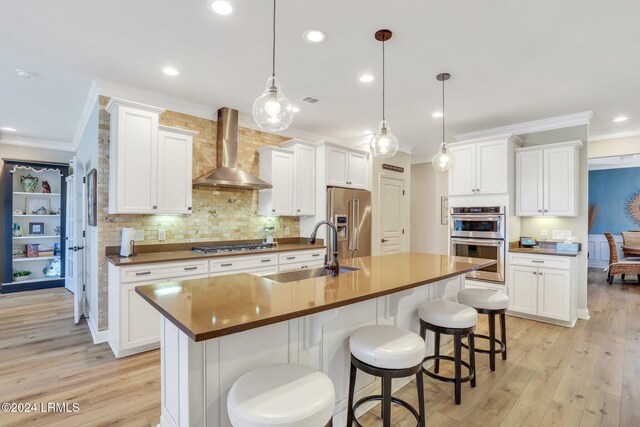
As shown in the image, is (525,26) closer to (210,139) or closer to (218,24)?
(218,24)

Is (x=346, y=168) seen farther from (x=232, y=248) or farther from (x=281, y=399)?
(x=281, y=399)

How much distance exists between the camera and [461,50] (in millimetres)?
2650

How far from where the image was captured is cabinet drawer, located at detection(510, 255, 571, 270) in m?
3.92

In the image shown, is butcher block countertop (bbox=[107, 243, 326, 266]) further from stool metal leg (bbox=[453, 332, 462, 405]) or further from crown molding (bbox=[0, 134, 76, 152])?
crown molding (bbox=[0, 134, 76, 152])

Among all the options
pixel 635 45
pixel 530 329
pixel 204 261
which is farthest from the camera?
pixel 530 329

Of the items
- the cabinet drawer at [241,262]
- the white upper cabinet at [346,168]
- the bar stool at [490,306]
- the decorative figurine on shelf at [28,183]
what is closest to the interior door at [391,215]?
the white upper cabinet at [346,168]

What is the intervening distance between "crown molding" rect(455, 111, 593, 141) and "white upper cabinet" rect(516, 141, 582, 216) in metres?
0.34

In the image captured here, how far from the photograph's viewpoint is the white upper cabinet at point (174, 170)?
3436mm

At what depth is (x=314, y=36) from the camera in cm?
245

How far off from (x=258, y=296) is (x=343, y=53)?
2150mm

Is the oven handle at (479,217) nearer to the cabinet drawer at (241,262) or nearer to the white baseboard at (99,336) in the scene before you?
the cabinet drawer at (241,262)

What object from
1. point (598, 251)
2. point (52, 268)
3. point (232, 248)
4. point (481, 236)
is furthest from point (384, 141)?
point (598, 251)

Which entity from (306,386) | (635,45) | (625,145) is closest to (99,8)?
(306,386)

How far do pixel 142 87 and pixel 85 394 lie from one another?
2.90m
